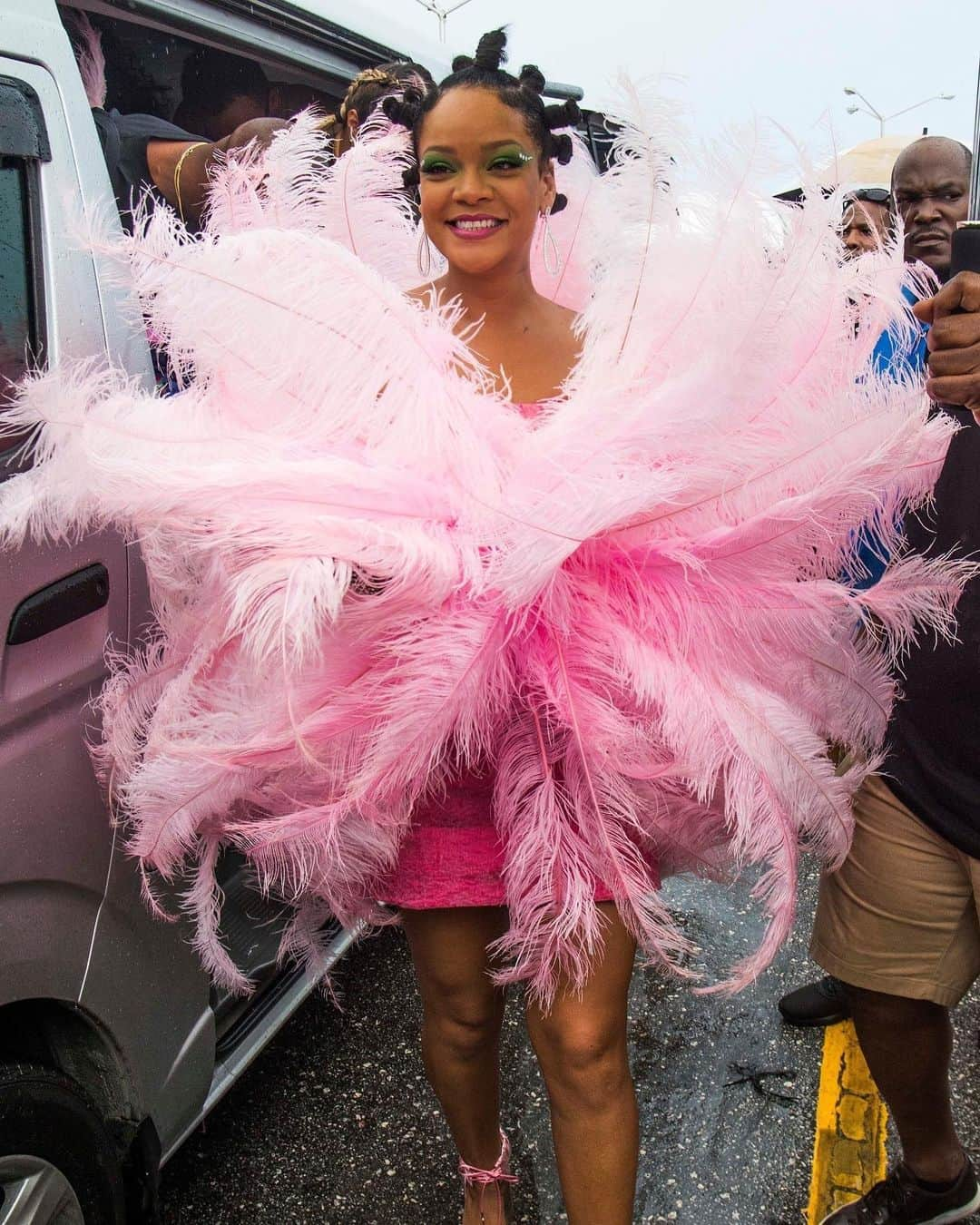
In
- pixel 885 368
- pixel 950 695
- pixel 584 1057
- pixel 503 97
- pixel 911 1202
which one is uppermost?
pixel 503 97

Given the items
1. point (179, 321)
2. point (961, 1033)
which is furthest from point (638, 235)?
point (961, 1033)

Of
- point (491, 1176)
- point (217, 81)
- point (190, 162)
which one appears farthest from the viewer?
point (217, 81)

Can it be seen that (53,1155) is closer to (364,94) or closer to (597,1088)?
(597,1088)

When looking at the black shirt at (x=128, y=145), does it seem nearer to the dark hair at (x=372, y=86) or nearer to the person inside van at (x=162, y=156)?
the person inside van at (x=162, y=156)

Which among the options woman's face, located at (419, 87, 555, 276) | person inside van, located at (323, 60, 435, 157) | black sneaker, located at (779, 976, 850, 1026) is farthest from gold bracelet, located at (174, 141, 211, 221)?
black sneaker, located at (779, 976, 850, 1026)

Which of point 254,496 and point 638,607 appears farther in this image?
point 638,607

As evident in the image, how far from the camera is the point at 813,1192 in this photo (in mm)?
2463

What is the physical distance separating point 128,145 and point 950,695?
2202 mm

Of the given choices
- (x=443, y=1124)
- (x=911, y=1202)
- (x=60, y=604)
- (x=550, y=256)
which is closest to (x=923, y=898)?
(x=911, y=1202)

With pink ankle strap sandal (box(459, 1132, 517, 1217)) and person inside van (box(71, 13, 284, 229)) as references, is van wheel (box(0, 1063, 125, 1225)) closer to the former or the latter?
pink ankle strap sandal (box(459, 1132, 517, 1217))

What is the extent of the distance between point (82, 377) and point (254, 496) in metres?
0.56

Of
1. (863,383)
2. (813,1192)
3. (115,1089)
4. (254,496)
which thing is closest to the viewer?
(254,496)

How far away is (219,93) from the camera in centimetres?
377

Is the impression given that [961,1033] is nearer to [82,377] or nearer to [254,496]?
[254,496]
